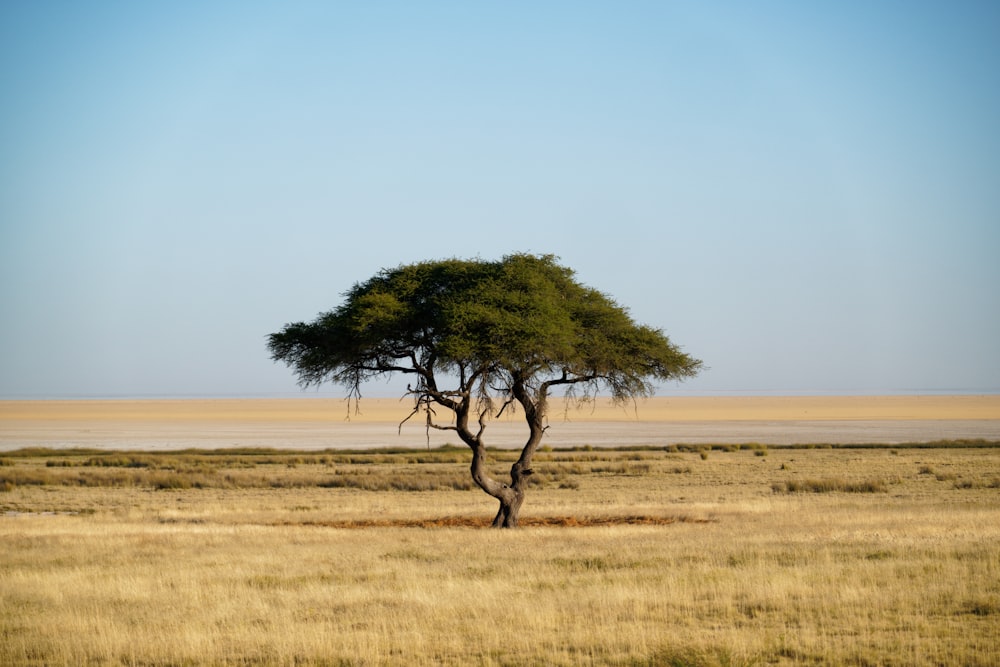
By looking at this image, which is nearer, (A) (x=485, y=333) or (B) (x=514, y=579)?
(B) (x=514, y=579)

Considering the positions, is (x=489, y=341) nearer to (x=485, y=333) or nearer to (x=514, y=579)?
(x=485, y=333)

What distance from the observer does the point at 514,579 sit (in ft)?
58.3

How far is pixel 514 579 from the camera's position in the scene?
699 inches

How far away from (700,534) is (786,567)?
667 centimetres

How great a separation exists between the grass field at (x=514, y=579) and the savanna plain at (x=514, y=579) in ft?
0.20

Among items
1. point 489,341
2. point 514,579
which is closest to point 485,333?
point 489,341

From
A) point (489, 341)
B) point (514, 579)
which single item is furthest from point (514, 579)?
point (489, 341)

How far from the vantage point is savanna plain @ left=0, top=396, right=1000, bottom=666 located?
12.5m

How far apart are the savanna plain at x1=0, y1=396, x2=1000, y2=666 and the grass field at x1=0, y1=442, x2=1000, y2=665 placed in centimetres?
6

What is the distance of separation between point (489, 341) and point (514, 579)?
9.98 meters

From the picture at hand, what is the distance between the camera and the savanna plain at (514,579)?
12.5 meters

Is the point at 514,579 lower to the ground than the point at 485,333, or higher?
lower

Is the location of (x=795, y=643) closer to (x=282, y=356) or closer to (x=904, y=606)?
(x=904, y=606)

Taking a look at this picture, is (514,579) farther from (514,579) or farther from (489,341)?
(489,341)
